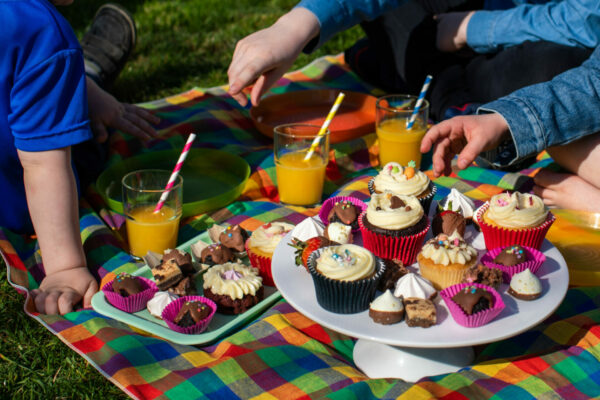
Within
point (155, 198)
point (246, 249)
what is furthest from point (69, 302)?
point (246, 249)

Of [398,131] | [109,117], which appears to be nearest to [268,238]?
[398,131]

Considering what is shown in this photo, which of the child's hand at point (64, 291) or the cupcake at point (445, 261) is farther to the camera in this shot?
the child's hand at point (64, 291)

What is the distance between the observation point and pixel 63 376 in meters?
1.67

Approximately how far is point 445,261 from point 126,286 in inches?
34.1

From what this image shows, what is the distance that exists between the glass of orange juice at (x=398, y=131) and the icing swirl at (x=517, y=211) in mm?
850

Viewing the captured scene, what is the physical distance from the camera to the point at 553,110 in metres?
2.04

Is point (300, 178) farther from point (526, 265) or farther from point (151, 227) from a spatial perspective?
point (526, 265)

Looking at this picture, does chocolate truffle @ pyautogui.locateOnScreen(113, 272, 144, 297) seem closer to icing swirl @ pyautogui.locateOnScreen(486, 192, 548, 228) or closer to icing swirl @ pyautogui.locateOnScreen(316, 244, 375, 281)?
icing swirl @ pyautogui.locateOnScreen(316, 244, 375, 281)

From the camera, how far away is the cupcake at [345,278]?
A: 1.42 m

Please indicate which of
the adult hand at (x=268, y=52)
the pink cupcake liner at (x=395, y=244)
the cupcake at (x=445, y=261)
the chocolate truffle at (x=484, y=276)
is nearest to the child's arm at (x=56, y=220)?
the adult hand at (x=268, y=52)

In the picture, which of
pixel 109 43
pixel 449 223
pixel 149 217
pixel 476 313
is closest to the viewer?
pixel 476 313

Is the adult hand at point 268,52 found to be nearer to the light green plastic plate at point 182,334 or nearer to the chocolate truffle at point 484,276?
the light green plastic plate at point 182,334

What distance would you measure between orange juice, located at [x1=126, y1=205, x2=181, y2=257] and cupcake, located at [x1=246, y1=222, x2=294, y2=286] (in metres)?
0.30

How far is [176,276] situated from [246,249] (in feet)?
0.82
